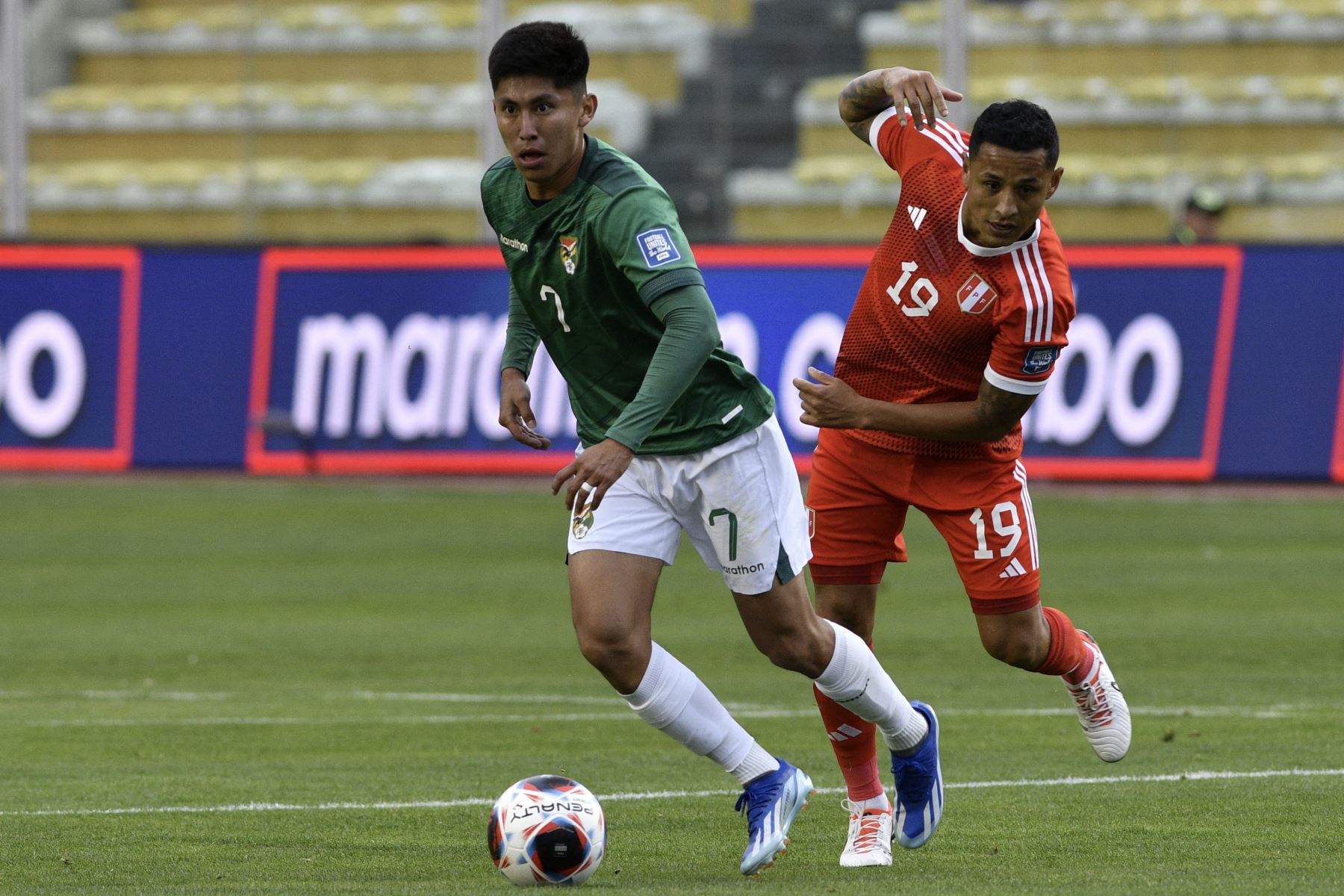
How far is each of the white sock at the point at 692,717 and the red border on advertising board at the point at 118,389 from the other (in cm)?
1246

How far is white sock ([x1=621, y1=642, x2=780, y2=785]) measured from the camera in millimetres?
5840

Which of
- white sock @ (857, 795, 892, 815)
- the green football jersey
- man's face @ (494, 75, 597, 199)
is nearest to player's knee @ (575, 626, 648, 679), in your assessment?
the green football jersey

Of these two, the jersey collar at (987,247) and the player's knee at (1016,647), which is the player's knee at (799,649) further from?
the jersey collar at (987,247)

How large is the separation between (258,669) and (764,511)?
4.89m

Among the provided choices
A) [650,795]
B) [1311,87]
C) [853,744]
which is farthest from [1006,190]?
[1311,87]

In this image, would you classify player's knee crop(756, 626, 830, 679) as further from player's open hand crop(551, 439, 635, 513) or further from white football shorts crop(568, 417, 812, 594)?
player's open hand crop(551, 439, 635, 513)

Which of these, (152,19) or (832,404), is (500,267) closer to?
(152,19)

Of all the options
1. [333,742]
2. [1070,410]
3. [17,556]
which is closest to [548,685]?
[333,742]

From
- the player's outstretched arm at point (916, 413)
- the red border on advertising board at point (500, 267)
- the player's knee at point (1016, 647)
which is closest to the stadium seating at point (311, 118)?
the red border on advertising board at point (500, 267)

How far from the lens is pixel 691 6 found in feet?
74.1

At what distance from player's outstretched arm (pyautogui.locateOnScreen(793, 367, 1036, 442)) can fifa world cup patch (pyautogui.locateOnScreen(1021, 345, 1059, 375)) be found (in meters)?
0.07

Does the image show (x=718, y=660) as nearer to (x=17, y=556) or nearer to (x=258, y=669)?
(x=258, y=669)

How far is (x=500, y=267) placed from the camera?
17.2 metres

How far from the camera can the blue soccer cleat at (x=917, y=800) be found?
20.4ft
